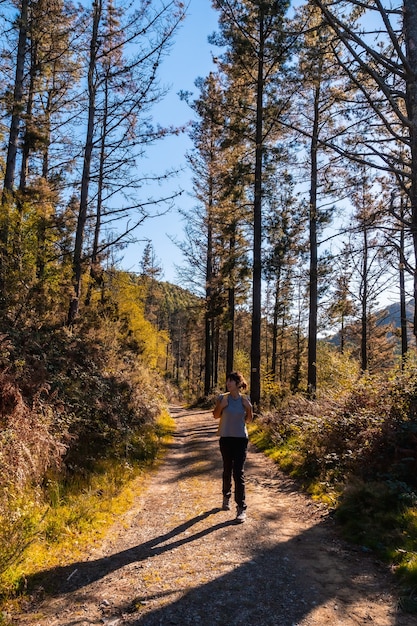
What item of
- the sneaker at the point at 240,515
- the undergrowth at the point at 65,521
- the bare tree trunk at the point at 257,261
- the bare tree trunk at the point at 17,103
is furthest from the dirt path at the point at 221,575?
the bare tree trunk at the point at 17,103

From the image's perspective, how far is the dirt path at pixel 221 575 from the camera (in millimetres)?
3453

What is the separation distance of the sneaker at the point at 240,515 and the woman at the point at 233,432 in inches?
2.8

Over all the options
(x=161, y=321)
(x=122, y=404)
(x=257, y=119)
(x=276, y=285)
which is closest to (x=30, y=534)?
(x=122, y=404)

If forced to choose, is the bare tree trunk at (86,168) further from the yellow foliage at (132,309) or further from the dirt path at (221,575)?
the yellow foliage at (132,309)

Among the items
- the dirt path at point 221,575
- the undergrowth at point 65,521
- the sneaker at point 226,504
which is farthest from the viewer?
the sneaker at point 226,504

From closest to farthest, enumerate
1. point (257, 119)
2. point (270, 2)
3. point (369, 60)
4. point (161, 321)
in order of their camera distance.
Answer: point (369, 60) → point (270, 2) → point (257, 119) → point (161, 321)

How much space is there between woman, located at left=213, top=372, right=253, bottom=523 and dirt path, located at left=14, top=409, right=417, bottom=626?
0.52 m

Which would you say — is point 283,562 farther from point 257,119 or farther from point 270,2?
Result: point 257,119

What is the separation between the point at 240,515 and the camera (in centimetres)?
571

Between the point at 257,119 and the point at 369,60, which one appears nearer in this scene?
the point at 369,60

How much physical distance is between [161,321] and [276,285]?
50.0 meters

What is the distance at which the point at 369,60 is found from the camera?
8.87 meters

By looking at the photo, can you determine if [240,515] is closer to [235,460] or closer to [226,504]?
[226,504]

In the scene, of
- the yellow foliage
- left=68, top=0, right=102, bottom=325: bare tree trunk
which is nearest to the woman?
left=68, top=0, right=102, bottom=325: bare tree trunk
